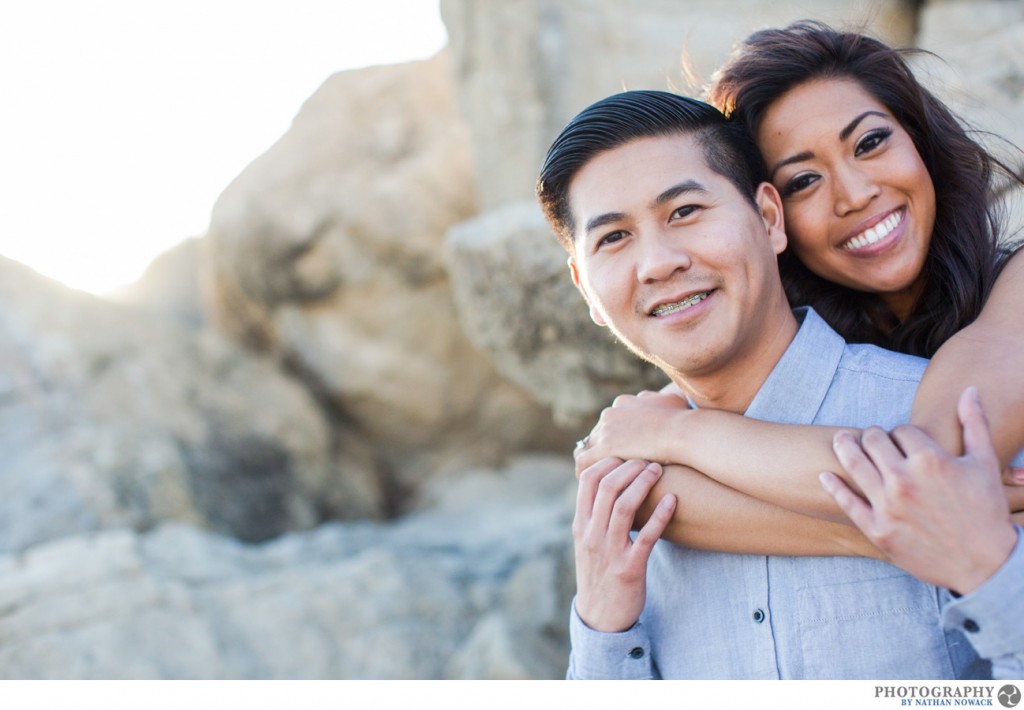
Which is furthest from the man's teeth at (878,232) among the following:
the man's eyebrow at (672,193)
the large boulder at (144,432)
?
the large boulder at (144,432)

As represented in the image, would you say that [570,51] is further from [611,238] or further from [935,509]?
[935,509]

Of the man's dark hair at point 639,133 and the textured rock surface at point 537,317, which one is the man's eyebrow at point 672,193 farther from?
the textured rock surface at point 537,317

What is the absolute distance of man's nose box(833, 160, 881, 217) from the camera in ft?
6.42

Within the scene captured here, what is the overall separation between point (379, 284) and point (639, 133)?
5.71m

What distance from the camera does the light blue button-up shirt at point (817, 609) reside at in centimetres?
136

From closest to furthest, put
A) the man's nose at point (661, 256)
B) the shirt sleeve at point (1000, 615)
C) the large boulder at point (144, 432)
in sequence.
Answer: the shirt sleeve at point (1000, 615) → the man's nose at point (661, 256) → the large boulder at point (144, 432)

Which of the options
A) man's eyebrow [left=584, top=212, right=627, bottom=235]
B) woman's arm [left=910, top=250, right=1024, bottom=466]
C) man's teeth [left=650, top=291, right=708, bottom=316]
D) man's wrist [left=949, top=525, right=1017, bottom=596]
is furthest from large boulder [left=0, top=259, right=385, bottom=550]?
man's wrist [left=949, top=525, right=1017, bottom=596]

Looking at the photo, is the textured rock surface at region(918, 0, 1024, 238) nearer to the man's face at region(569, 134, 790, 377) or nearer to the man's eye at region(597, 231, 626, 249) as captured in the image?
the man's face at region(569, 134, 790, 377)

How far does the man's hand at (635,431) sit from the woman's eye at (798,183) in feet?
1.82

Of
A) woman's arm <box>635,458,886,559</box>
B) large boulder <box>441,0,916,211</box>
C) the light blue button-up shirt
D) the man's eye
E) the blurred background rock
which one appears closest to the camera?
the light blue button-up shirt

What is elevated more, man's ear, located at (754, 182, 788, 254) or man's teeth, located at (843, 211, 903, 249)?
man's ear, located at (754, 182, 788, 254)

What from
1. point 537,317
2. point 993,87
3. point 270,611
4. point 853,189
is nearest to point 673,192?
point 853,189

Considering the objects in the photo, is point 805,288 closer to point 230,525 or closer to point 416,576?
point 416,576
